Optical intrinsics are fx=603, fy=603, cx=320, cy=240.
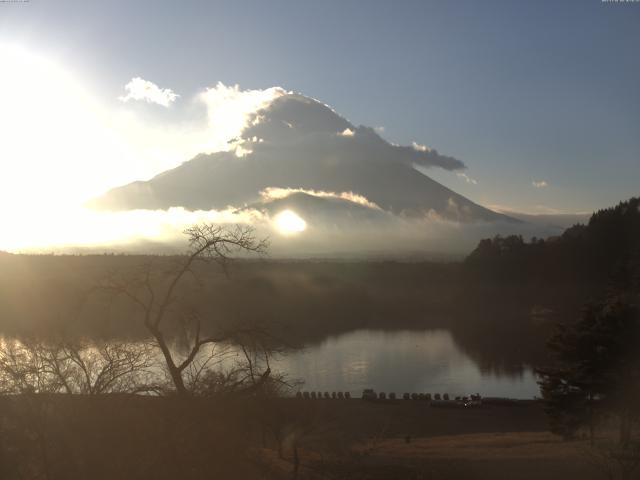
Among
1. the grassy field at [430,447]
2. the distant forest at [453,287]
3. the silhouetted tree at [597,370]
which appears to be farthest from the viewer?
the distant forest at [453,287]

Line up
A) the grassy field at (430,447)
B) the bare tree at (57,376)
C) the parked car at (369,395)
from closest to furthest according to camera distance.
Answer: the bare tree at (57,376) < the grassy field at (430,447) < the parked car at (369,395)

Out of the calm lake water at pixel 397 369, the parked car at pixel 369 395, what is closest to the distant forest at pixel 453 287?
the calm lake water at pixel 397 369

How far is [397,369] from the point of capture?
2762 cm

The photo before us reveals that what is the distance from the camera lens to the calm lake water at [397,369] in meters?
23.8

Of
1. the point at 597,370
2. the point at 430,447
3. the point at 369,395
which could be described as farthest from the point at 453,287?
the point at 597,370

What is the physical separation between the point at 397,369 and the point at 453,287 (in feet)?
114

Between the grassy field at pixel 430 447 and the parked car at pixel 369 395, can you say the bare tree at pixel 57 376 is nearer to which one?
the grassy field at pixel 430 447

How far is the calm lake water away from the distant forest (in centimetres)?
176

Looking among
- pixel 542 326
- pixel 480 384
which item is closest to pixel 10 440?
pixel 480 384

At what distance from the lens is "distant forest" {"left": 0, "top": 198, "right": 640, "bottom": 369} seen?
36.0m

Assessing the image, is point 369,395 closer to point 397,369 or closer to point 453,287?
point 397,369

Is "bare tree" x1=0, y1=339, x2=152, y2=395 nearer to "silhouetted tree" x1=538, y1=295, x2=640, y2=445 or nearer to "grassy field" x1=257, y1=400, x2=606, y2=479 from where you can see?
"grassy field" x1=257, y1=400, x2=606, y2=479

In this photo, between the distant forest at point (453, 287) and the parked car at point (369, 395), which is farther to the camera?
the distant forest at point (453, 287)

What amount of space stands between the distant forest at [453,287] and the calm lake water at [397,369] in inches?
69.3
